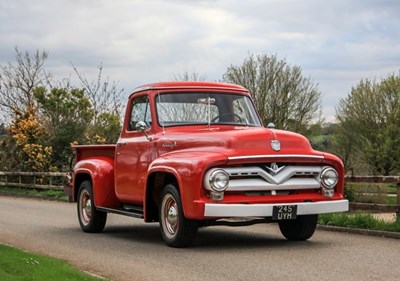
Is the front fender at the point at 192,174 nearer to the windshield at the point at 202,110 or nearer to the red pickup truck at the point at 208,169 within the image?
the red pickup truck at the point at 208,169

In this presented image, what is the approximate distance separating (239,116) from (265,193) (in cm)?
218

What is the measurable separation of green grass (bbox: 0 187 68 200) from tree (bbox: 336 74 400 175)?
23236 millimetres

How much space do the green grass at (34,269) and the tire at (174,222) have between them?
168 cm

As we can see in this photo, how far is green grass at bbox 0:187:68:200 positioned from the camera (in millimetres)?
26781

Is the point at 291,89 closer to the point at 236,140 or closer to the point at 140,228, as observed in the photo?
the point at 140,228

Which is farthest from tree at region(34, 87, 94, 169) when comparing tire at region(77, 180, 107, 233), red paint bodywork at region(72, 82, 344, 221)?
red paint bodywork at region(72, 82, 344, 221)

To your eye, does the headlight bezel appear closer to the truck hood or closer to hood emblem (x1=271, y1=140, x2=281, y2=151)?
the truck hood

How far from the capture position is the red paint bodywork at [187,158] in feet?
31.0

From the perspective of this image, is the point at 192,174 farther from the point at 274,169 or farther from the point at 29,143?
the point at 29,143

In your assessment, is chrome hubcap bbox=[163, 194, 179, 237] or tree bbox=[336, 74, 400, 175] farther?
tree bbox=[336, 74, 400, 175]

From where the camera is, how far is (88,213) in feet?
42.7

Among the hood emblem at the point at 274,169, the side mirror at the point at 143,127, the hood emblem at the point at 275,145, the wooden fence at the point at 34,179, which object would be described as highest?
the side mirror at the point at 143,127

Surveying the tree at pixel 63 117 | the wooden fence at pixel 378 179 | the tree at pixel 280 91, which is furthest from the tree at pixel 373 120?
the wooden fence at pixel 378 179

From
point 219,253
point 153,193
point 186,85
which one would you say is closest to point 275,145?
point 219,253
